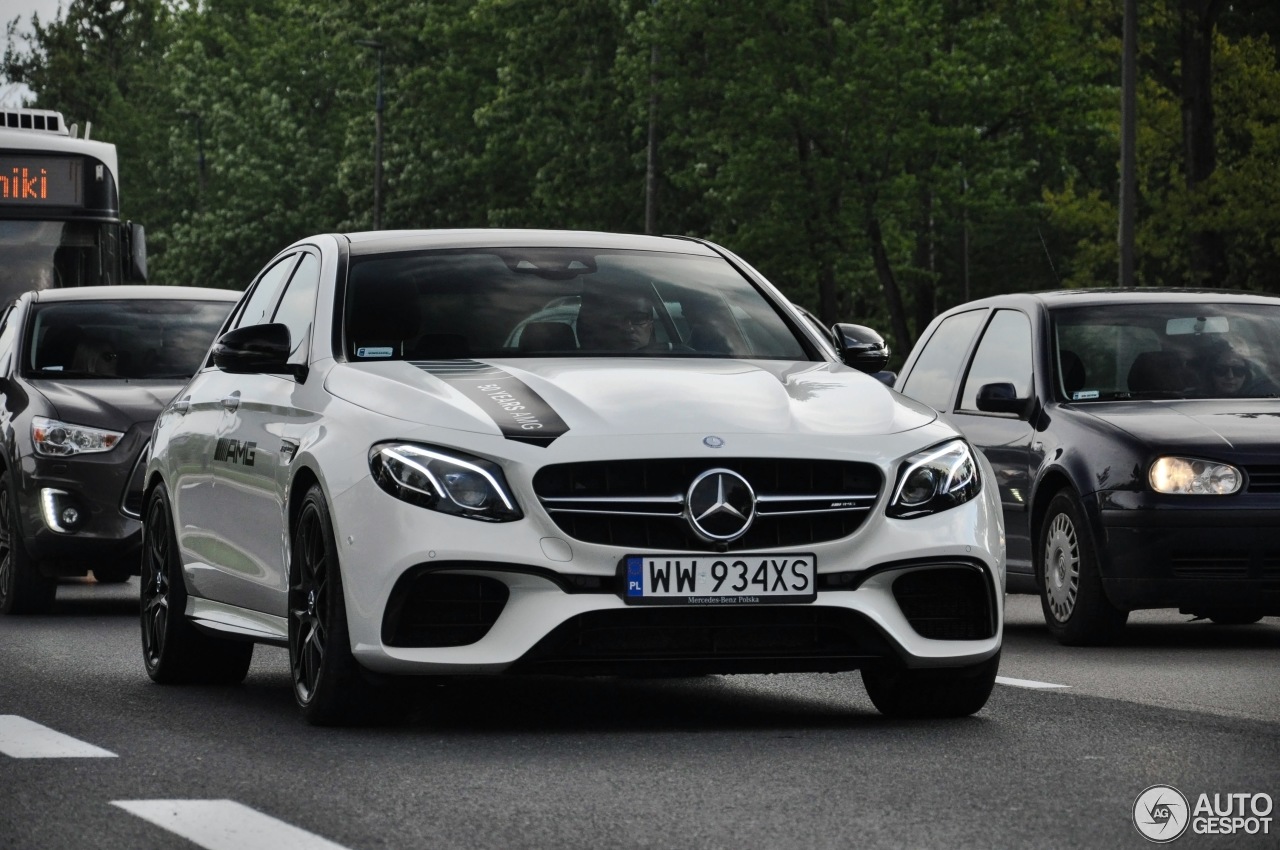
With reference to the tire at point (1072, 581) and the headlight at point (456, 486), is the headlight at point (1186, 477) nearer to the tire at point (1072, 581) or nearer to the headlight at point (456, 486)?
the tire at point (1072, 581)

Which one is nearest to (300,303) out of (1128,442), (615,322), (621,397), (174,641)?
(615,322)

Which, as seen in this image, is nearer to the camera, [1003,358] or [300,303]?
[300,303]

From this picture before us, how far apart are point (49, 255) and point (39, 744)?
1586 cm

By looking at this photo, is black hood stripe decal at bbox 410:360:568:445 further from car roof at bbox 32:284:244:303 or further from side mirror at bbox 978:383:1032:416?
car roof at bbox 32:284:244:303

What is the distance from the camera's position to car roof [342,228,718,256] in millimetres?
8789

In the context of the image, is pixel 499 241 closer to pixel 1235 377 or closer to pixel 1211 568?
pixel 1211 568

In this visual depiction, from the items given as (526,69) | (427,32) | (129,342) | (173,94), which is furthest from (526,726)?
(173,94)

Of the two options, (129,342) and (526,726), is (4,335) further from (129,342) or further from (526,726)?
(526,726)

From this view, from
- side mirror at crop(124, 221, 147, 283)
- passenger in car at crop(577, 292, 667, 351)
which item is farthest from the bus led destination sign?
passenger in car at crop(577, 292, 667, 351)

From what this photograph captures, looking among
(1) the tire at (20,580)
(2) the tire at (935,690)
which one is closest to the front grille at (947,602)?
(2) the tire at (935,690)

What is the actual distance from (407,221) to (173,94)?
734 inches

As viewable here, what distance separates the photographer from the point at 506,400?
7.44m

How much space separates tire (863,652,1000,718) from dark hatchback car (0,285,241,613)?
6.46 metres

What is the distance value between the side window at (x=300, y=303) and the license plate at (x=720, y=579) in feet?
6.11
